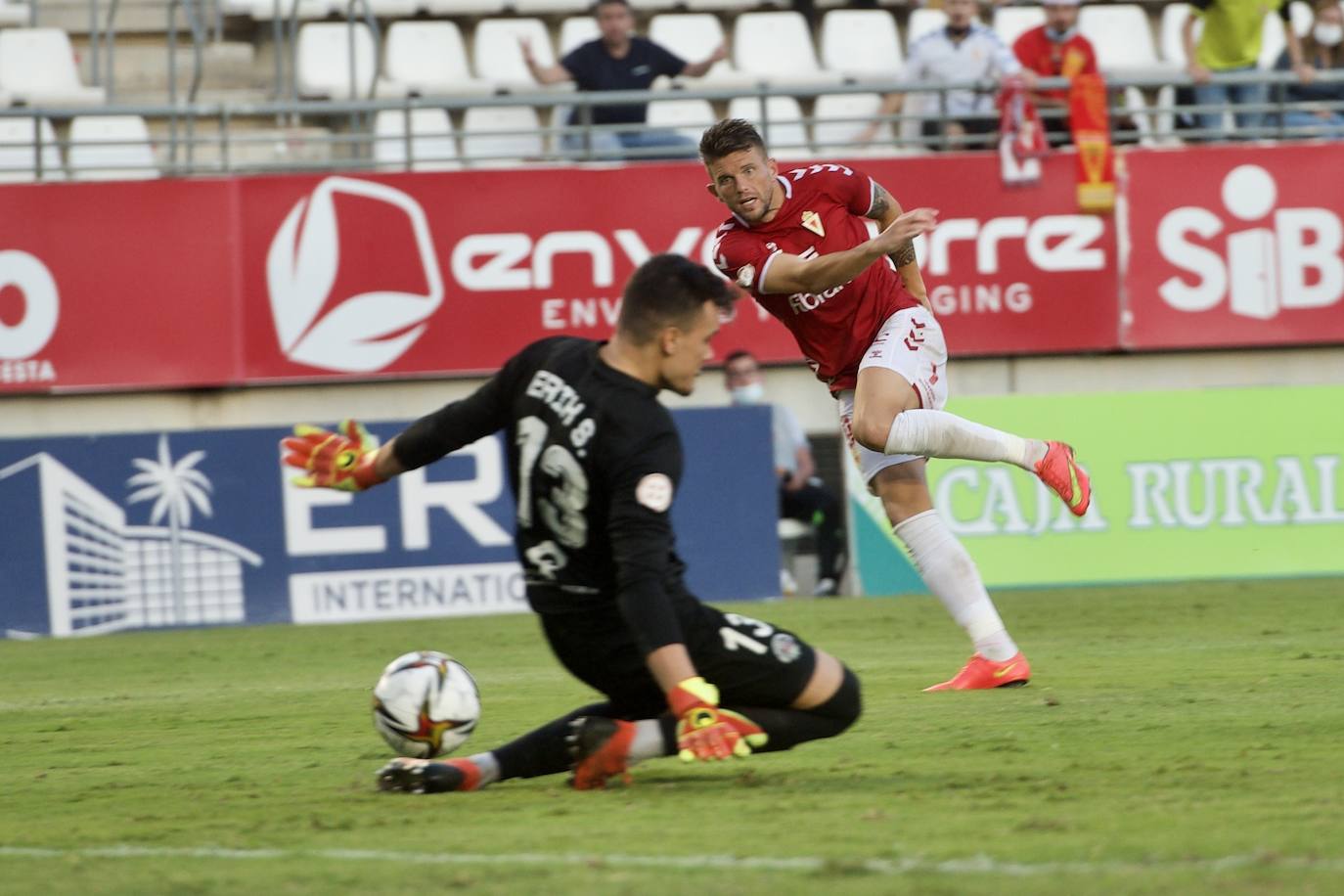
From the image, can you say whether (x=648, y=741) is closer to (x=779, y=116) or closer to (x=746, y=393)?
(x=746, y=393)

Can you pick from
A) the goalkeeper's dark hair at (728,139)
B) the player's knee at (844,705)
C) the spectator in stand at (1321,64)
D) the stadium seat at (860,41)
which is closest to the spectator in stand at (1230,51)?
the spectator in stand at (1321,64)

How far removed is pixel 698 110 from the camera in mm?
17500

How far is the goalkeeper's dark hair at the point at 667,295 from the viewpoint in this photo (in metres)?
5.30

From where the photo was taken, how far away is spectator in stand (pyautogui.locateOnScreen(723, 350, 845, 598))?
1445 cm

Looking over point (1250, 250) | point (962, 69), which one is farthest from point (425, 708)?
point (1250, 250)

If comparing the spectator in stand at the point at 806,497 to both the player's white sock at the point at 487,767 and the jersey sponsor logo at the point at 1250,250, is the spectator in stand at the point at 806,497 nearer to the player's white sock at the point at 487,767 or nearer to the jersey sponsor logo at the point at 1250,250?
the jersey sponsor logo at the point at 1250,250

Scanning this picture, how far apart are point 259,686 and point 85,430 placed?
6208 mm

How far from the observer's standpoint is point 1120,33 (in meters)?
19.1

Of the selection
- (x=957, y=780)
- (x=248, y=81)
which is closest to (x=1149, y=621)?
(x=957, y=780)

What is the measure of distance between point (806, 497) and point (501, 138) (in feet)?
15.2

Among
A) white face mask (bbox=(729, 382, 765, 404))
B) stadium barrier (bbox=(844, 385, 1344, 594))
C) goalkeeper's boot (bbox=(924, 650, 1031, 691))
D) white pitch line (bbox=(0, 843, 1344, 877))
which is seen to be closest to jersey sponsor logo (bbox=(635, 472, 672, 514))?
white pitch line (bbox=(0, 843, 1344, 877))

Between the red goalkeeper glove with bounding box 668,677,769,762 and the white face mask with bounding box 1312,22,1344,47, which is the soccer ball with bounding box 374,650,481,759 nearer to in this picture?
the red goalkeeper glove with bounding box 668,677,769,762

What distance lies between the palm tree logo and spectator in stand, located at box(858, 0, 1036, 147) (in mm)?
6051

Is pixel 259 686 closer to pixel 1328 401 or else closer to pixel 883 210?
pixel 883 210
